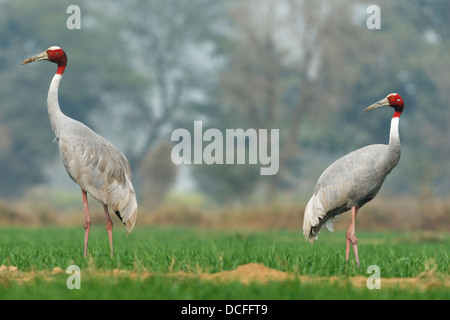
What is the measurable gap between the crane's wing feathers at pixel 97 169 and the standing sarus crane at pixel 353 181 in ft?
7.26

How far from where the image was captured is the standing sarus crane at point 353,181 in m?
8.41

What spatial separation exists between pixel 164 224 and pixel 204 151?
1280 centimetres

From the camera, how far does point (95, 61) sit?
3791 centimetres

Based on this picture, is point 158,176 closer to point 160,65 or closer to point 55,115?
point 160,65

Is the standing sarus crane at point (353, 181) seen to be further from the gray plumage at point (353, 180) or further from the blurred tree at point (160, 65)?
the blurred tree at point (160, 65)

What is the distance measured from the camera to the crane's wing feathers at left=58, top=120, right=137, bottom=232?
8414 millimetres

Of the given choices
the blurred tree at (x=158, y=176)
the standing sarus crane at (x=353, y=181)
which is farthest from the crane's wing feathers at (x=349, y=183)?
the blurred tree at (x=158, y=176)

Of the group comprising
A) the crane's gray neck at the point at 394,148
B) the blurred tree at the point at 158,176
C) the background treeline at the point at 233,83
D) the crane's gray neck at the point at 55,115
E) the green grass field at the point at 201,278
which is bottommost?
the green grass field at the point at 201,278

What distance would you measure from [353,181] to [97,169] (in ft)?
9.68

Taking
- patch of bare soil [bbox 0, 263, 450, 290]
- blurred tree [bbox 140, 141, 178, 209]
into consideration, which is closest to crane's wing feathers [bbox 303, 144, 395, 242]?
patch of bare soil [bbox 0, 263, 450, 290]

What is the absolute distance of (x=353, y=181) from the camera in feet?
27.8

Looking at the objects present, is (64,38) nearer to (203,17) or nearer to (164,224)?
(203,17)

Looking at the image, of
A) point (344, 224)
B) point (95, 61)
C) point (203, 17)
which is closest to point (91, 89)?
point (95, 61)

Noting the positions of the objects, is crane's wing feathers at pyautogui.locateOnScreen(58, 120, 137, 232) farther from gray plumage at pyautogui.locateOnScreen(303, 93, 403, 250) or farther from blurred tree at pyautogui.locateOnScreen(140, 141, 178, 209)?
blurred tree at pyautogui.locateOnScreen(140, 141, 178, 209)
